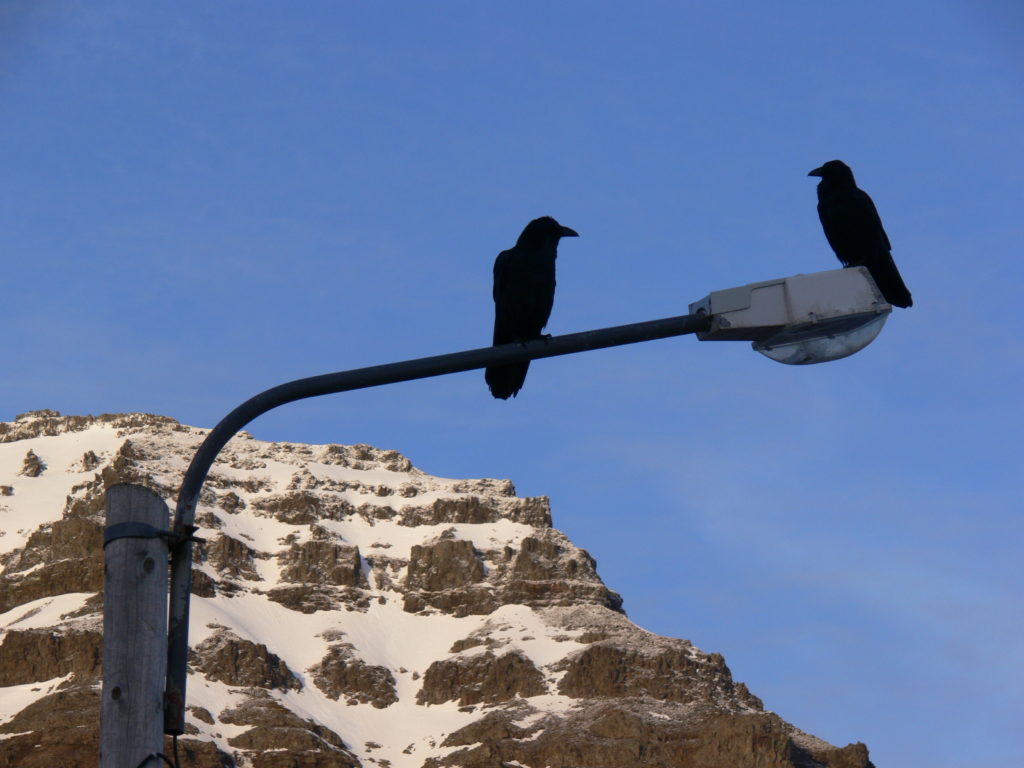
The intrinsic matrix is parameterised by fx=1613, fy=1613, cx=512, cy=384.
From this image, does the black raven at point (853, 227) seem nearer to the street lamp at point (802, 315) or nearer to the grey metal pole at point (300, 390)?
the street lamp at point (802, 315)

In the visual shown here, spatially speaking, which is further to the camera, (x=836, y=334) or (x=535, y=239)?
(x=535, y=239)

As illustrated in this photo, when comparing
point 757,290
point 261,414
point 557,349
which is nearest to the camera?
point 261,414

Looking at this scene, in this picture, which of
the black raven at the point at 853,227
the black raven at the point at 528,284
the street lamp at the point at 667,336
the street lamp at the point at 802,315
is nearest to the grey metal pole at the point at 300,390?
the street lamp at the point at 667,336

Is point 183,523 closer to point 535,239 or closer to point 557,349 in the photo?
point 557,349

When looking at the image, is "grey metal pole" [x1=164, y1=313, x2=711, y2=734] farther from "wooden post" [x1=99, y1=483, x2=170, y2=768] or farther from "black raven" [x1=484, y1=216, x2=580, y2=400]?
"black raven" [x1=484, y1=216, x2=580, y2=400]

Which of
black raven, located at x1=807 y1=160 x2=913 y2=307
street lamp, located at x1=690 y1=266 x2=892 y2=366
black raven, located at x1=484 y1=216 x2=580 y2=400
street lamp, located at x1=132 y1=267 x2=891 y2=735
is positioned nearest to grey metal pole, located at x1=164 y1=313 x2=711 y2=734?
street lamp, located at x1=132 y1=267 x2=891 y2=735

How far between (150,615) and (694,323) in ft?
12.0

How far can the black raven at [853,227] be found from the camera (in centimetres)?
1525

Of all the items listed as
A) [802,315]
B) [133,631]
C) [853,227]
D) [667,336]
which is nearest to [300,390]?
[133,631]

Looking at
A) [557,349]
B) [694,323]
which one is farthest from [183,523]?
[694,323]

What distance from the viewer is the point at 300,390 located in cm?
827

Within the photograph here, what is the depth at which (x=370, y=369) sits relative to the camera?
850cm

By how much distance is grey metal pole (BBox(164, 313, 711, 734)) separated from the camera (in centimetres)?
783

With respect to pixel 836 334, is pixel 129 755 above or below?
below
